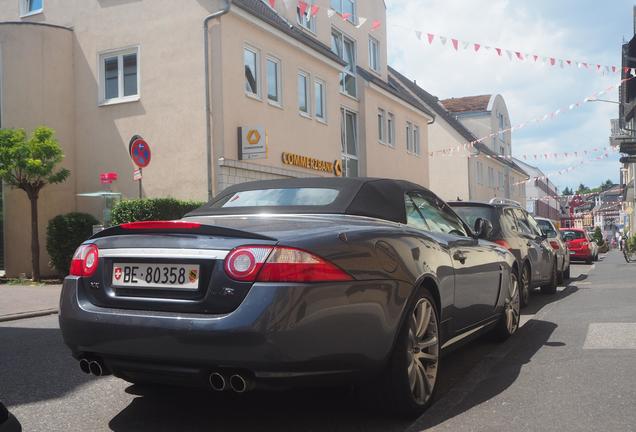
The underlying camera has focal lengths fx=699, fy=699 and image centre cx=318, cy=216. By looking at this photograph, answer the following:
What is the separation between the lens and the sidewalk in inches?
389

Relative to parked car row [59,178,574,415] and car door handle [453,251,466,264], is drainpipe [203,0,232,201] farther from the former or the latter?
parked car row [59,178,574,415]

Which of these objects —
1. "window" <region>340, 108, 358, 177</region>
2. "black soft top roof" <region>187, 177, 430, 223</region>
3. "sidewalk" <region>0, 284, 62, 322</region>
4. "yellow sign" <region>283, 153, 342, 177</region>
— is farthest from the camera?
"window" <region>340, 108, 358, 177</region>

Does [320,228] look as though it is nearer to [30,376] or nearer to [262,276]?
[262,276]

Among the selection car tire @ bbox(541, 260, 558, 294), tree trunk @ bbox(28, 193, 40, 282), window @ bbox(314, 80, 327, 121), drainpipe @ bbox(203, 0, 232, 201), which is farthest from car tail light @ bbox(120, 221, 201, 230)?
window @ bbox(314, 80, 327, 121)

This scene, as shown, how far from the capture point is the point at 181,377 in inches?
133

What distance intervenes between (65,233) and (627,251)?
22.5 metres

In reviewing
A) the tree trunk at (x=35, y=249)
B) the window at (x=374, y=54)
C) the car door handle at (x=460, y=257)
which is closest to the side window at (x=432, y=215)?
the car door handle at (x=460, y=257)

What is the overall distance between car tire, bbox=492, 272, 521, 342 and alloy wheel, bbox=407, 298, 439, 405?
2.29 meters

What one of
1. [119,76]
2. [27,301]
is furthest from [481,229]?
[119,76]

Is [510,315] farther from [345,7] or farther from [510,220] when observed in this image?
[345,7]

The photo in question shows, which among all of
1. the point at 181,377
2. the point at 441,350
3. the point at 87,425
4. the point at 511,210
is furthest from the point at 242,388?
the point at 511,210

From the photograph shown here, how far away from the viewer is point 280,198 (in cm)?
479

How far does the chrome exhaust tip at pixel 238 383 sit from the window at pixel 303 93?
61.4 feet

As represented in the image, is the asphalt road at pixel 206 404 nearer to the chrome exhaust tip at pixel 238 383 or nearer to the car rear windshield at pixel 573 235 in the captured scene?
the chrome exhaust tip at pixel 238 383
